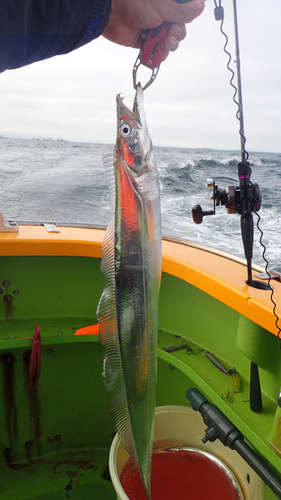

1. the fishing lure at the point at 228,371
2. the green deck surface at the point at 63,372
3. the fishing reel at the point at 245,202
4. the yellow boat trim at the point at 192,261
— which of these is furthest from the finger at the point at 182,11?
the fishing lure at the point at 228,371

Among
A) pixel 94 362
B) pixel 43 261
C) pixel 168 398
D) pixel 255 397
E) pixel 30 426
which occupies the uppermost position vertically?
pixel 43 261

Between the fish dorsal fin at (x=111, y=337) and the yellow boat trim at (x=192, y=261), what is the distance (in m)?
0.61

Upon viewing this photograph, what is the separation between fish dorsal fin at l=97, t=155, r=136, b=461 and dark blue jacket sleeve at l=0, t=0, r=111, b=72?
14.1 inches

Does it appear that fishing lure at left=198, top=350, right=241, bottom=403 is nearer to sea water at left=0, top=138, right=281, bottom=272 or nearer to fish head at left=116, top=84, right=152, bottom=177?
fish head at left=116, top=84, right=152, bottom=177

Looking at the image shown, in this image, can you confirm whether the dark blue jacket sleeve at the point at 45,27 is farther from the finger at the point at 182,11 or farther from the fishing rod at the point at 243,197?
the fishing rod at the point at 243,197

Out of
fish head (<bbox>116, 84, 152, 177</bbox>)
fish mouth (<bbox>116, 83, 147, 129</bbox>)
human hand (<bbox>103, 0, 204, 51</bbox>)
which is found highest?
human hand (<bbox>103, 0, 204, 51</bbox>)

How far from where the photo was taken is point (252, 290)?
1.50 m

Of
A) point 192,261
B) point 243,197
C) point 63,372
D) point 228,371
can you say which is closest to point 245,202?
point 243,197

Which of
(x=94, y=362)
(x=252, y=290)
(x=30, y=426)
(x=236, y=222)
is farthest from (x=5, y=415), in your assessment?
(x=236, y=222)

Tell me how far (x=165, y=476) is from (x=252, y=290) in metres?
1.07

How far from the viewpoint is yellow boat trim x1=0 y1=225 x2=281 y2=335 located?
1.41 m

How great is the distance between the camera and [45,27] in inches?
36.6

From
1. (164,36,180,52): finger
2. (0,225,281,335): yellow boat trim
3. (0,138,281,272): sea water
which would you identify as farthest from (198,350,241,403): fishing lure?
(0,138,281,272): sea water

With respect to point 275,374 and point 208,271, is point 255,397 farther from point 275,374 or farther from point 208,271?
point 208,271
